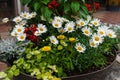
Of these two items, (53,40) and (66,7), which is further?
(66,7)

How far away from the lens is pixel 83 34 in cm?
138

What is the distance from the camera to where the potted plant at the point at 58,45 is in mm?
1224

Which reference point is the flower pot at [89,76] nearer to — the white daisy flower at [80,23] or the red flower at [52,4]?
the white daisy flower at [80,23]

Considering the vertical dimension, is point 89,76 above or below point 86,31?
below

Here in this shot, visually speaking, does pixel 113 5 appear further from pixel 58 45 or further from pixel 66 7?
pixel 58 45

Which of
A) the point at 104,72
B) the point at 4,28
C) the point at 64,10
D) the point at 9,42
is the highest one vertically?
the point at 64,10

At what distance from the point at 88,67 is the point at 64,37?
18 centimetres

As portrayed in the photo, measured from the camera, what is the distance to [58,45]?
1.30 m

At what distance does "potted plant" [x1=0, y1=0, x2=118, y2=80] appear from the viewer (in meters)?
1.22

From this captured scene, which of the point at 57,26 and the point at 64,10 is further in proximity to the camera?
the point at 64,10

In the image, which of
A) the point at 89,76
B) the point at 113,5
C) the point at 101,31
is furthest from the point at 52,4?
the point at 113,5

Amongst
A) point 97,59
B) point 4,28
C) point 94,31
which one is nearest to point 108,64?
point 97,59

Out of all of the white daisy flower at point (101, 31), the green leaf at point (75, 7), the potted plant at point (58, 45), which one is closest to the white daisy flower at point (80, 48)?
the potted plant at point (58, 45)

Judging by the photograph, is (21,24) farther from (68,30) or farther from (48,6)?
(68,30)
